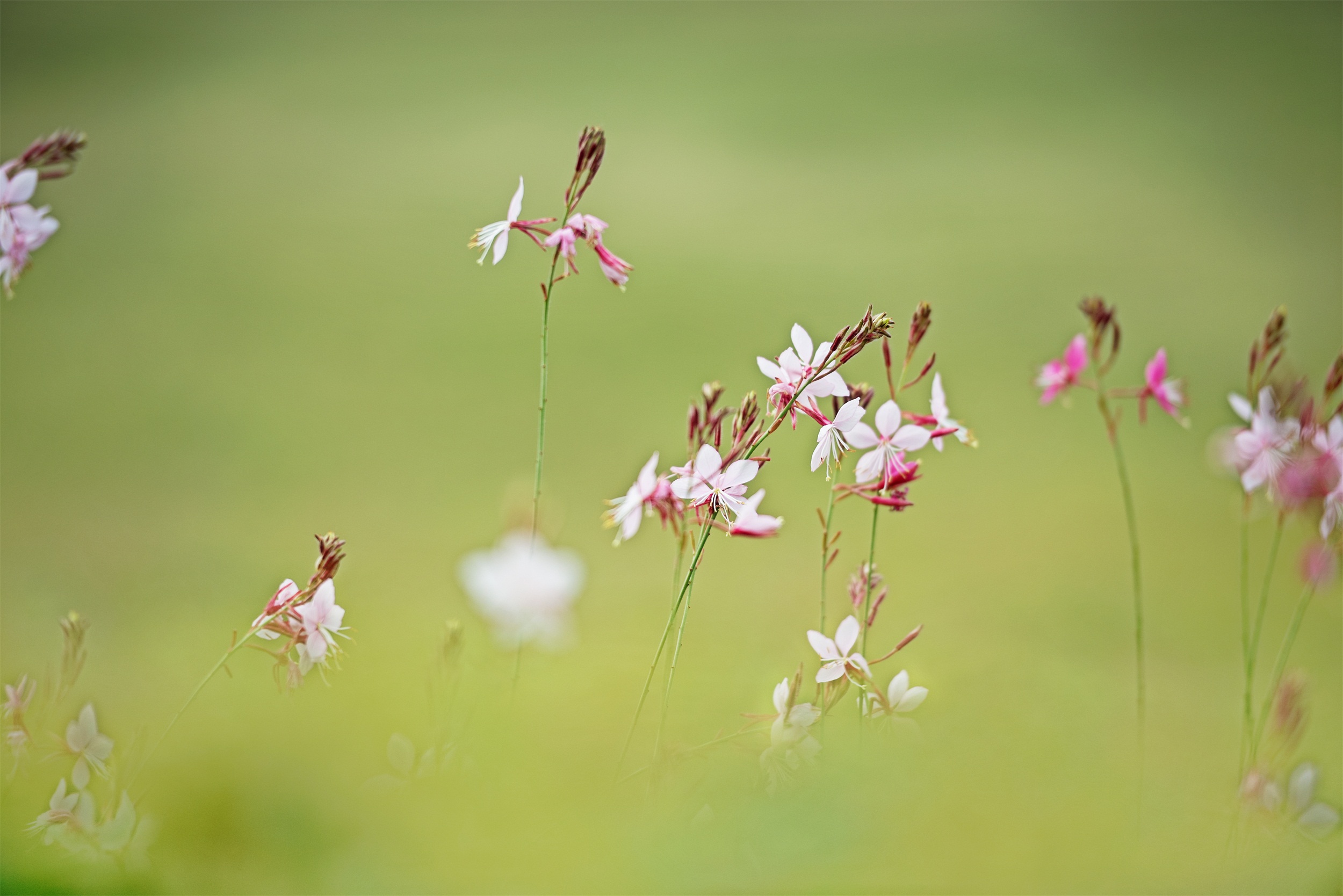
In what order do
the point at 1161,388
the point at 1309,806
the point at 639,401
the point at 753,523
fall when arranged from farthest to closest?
the point at 639,401, the point at 1161,388, the point at 1309,806, the point at 753,523

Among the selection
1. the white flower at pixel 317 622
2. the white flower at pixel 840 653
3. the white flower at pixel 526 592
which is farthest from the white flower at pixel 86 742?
the white flower at pixel 840 653

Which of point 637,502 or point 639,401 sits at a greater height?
point 639,401

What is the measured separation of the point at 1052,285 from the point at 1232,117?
13.3 ft

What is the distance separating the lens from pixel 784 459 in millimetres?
3480

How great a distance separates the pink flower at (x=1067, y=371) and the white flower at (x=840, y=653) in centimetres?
43

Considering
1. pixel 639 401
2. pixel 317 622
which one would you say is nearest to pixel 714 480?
pixel 317 622

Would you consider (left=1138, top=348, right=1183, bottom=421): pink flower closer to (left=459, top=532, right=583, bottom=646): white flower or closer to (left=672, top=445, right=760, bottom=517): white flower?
(left=672, top=445, right=760, bottom=517): white flower

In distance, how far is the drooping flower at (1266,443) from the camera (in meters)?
0.66

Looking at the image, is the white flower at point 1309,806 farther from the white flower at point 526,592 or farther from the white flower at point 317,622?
the white flower at point 317,622

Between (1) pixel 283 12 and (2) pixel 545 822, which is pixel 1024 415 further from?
(1) pixel 283 12

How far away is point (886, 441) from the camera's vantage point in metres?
0.58

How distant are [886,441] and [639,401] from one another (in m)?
3.41

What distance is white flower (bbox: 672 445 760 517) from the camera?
0.48 m

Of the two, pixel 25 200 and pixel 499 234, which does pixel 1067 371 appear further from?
pixel 25 200
